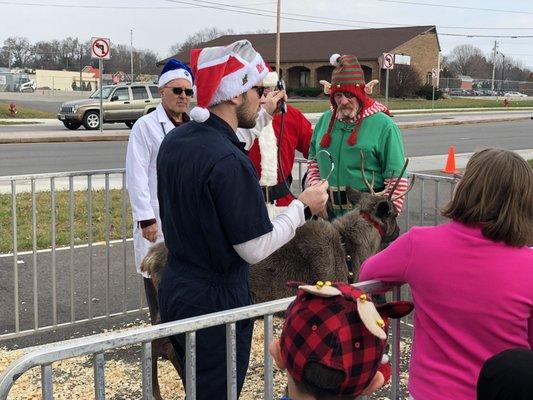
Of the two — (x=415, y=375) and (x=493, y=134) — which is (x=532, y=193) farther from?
(x=493, y=134)

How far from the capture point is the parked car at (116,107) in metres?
26.4

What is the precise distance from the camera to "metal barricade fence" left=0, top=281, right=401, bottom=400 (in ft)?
6.27

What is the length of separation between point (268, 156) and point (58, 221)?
5004mm

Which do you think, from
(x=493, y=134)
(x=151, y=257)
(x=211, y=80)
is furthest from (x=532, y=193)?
(x=493, y=134)

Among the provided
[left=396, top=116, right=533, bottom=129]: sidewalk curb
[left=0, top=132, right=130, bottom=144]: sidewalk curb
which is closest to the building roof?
[left=396, top=116, right=533, bottom=129]: sidewalk curb

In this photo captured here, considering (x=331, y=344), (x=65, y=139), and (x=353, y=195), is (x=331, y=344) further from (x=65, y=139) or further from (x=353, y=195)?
(x=65, y=139)

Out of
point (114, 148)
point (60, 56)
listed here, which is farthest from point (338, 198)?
point (60, 56)

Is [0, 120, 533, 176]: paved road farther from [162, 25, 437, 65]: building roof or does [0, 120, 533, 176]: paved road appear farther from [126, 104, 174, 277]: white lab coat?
[162, 25, 437, 65]: building roof

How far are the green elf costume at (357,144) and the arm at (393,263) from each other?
1859 millimetres

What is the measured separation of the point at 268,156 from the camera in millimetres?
4777

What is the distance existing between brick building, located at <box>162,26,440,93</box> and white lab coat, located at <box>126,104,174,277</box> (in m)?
56.7

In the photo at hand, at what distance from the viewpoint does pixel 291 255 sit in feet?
13.6

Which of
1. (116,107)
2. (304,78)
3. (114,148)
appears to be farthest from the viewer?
(304,78)

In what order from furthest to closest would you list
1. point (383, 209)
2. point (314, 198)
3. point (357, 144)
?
point (357, 144) < point (383, 209) < point (314, 198)
